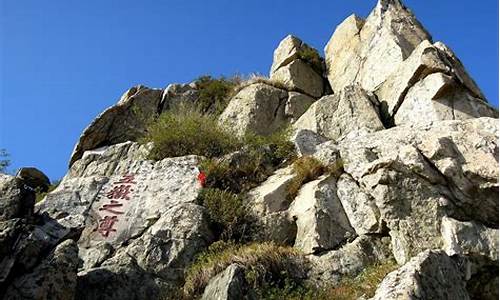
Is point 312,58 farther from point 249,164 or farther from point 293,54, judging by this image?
point 249,164

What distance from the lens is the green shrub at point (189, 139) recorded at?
13.4 metres

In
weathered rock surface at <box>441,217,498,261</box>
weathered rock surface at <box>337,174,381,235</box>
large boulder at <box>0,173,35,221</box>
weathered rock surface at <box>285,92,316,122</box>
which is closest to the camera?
weathered rock surface at <box>441,217,498,261</box>

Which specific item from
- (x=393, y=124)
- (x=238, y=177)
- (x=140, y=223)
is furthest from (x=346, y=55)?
(x=140, y=223)

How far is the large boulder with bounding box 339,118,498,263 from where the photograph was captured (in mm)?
8992

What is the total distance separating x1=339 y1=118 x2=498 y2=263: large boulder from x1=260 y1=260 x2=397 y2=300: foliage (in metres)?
0.51

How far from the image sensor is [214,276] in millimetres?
9000

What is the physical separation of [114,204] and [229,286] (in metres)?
4.91

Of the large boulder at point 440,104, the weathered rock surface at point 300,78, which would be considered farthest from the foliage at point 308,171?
the weathered rock surface at point 300,78

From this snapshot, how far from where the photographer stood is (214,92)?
19.0m

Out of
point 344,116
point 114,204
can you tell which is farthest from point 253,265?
point 344,116

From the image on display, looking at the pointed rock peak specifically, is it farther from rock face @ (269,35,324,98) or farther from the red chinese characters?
the red chinese characters

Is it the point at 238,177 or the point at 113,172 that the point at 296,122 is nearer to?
the point at 238,177

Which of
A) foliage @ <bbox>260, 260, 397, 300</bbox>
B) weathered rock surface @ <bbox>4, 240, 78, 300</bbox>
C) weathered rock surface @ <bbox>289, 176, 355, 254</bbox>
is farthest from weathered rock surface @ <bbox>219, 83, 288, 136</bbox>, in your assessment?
weathered rock surface @ <bbox>4, 240, 78, 300</bbox>

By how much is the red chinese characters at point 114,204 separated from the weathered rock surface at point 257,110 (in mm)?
4026
